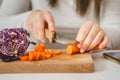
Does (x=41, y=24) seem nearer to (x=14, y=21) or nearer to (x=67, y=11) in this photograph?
(x=14, y=21)

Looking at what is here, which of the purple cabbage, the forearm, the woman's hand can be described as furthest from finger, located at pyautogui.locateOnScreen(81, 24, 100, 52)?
the forearm

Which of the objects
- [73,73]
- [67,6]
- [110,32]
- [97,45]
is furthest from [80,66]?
[67,6]

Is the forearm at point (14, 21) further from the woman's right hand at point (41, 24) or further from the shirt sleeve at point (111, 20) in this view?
the shirt sleeve at point (111, 20)

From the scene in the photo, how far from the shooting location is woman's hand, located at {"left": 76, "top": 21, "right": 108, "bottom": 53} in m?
0.57

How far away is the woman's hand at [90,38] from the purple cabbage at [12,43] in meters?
0.12

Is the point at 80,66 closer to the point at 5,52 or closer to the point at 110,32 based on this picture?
the point at 5,52

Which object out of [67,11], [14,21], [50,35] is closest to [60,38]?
[50,35]

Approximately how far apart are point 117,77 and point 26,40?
0.69 feet

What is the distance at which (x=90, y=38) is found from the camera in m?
0.58

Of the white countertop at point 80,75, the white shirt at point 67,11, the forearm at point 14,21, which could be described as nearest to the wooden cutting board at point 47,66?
the white countertop at point 80,75

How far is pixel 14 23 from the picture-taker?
0.79 metres

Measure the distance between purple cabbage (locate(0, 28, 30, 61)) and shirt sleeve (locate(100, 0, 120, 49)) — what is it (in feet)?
1.06

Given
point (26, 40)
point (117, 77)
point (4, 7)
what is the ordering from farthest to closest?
point (4, 7) < point (26, 40) < point (117, 77)

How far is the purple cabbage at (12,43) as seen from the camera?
52cm
